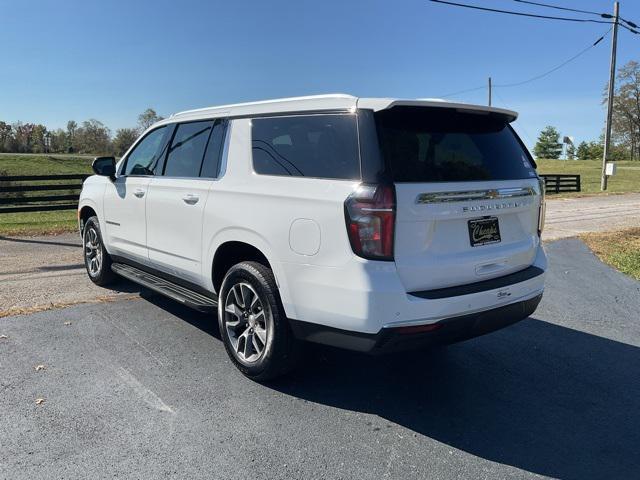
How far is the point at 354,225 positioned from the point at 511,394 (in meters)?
1.83

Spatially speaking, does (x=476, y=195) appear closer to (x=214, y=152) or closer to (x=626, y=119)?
(x=214, y=152)

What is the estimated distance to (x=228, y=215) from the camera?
12.9 ft

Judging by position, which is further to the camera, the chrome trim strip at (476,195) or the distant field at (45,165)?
the distant field at (45,165)

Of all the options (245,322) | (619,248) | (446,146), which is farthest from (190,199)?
(619,248)

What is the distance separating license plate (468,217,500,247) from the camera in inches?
134

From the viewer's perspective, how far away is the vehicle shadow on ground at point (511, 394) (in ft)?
10.0

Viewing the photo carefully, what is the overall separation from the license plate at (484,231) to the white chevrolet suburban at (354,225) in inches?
0.5

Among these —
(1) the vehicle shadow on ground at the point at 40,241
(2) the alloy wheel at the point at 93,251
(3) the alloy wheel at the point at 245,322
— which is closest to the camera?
(3) the alloy wheel at the point at 245,322

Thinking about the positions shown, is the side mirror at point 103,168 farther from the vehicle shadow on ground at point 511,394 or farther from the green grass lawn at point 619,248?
the green grass lawn at point 619,248

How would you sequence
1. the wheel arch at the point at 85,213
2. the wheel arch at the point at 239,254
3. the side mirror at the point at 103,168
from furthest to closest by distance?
the wheel arch at the point at 85,213
the side mirror at the point at 103,168
the wheel arch at the point at 239,254

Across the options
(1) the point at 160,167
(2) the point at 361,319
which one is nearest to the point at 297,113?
(2) the point at 361,319

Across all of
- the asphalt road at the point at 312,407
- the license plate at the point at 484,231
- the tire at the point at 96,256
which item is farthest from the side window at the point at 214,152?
the tire at the point at 96,256

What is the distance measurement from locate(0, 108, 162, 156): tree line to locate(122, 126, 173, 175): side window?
66280mm

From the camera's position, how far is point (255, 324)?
3.84 m
